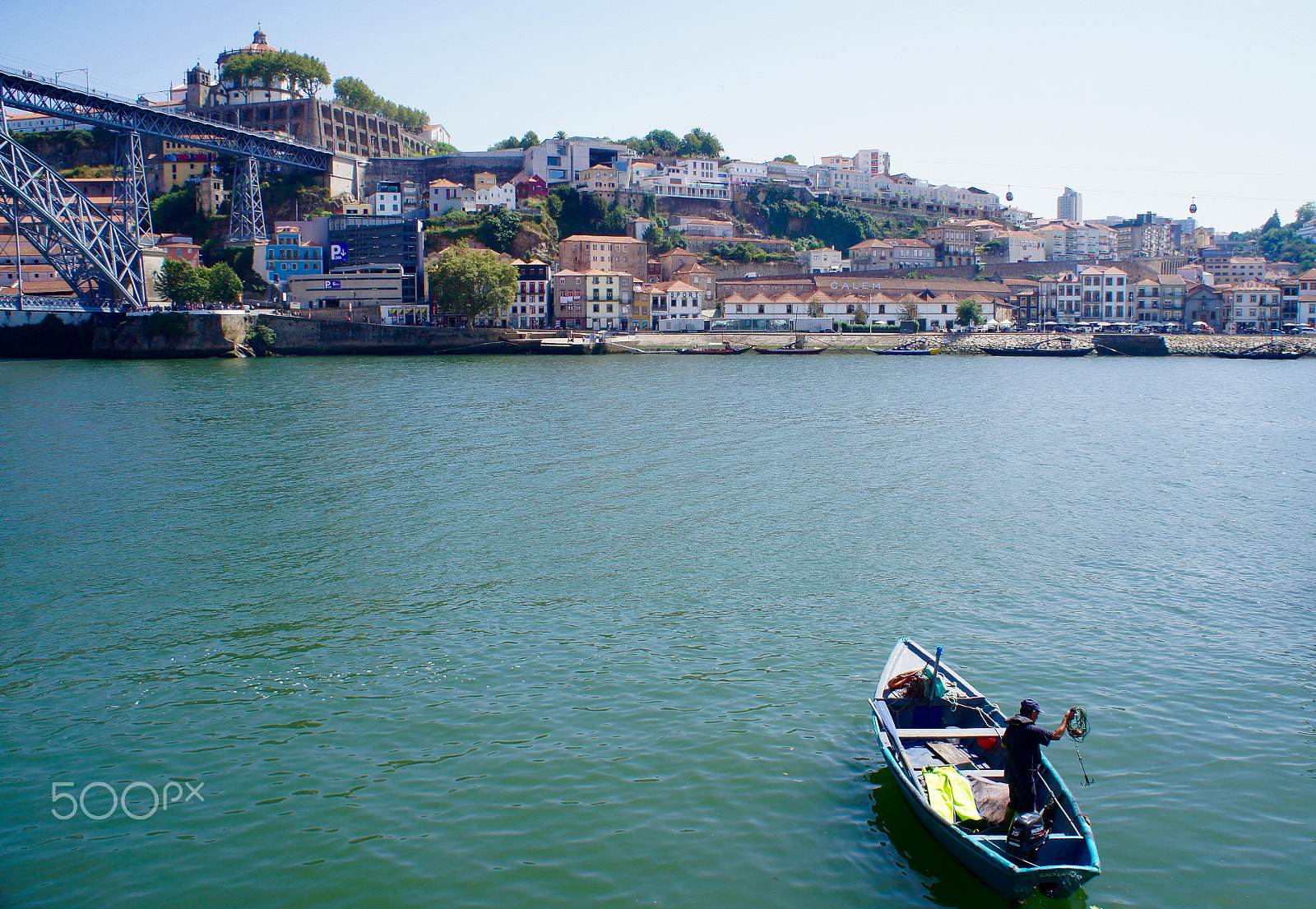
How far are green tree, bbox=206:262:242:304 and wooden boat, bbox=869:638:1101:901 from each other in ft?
219

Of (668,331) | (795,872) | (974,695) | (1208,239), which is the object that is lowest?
(795,872)

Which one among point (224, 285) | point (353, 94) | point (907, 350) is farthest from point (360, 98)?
point (907, 350)

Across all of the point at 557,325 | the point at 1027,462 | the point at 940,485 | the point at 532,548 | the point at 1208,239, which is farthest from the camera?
the point at 1208,239

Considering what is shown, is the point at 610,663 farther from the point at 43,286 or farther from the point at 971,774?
the point at 43,286

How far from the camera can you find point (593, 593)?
42.1ft

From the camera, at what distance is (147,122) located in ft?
217

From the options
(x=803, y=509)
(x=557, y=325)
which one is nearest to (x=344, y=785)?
(x=803, y=509)

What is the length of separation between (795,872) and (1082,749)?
3530 mm

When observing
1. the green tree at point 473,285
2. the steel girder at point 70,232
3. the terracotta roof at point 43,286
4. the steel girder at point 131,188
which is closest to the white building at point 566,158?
the green tree at point 473,285

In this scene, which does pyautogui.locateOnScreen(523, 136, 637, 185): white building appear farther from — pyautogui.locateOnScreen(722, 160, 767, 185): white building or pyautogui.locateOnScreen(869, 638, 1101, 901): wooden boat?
pyautogui.locateOnScreen(869, 638, 1101, 901): wooden boat

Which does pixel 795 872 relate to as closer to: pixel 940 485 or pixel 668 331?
pixel 940 485

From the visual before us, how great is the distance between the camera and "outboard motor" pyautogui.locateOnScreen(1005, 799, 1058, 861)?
20.7ft

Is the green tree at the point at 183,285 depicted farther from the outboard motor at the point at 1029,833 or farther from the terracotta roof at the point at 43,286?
the outboard motor at the point at 1029,833

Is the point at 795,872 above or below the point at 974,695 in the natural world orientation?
below
